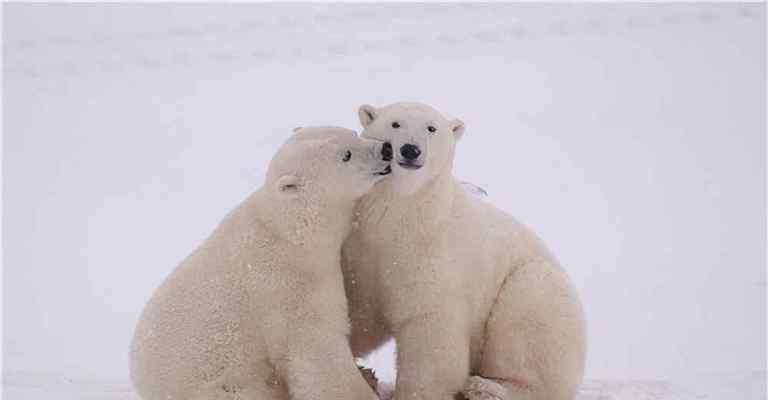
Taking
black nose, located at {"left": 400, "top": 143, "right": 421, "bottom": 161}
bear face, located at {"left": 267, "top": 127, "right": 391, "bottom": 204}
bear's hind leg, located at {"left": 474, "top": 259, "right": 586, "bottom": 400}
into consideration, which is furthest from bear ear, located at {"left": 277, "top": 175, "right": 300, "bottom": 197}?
bear's hind leg, located at {"left": 474, "top": 259, "right": 586, "bottom": 400}

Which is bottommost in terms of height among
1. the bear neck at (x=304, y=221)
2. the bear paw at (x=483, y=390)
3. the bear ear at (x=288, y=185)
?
the bear paw at (x=483, y=390)

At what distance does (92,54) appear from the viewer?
Answer: 15148 millimetres

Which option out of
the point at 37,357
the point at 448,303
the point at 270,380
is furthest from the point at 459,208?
the point at 37,357

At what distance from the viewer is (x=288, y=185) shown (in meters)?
4.18

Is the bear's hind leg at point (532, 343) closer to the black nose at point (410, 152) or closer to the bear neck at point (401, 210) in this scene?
the bear neck at point (401, 210)

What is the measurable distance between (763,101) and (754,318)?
528 centimetres

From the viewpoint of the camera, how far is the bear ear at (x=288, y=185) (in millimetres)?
4168

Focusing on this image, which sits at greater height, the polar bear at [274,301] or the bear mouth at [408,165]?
the bear mouth at [408,165]

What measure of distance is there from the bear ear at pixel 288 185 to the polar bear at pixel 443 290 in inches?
15.3

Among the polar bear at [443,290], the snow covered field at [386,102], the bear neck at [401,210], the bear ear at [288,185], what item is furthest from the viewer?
the snow covered field at [386,102]

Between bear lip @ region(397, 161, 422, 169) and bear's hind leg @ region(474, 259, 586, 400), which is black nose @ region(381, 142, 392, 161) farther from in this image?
bear's hind leg @ region(474, 259, 586, 400)

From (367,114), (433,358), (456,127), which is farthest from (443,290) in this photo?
(367,114)

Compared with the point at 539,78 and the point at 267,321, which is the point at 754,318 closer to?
the point at 267,321

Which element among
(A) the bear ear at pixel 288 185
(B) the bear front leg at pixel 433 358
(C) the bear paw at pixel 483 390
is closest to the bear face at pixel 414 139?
(A) the bear ear at pixel 288 185
